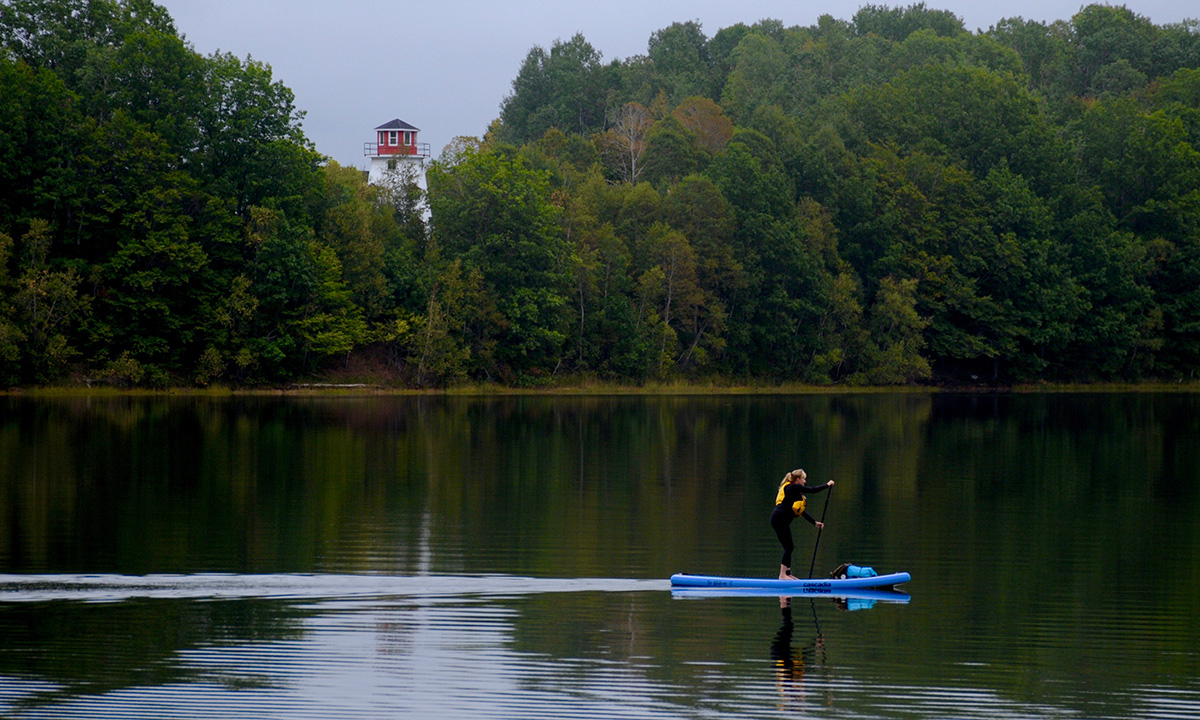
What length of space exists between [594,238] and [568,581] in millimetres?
64388

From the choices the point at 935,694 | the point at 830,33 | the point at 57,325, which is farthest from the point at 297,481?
the point at 830,33

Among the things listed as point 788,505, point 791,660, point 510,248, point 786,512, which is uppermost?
point 510,248

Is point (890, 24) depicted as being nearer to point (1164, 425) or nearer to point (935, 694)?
point (1164, 425)

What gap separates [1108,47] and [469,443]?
321 feet

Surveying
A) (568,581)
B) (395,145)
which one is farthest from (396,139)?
(568,581)

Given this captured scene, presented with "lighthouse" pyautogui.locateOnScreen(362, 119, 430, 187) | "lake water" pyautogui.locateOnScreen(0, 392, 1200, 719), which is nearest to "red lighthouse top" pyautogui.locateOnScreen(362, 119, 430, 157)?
"lighthouse" pyautogui.locateOnScreen(362, 119, 430, 187)

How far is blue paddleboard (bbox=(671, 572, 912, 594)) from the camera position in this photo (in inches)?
756

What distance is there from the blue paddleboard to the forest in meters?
52.4

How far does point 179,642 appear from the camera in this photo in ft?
51.9

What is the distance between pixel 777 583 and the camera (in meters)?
19.2

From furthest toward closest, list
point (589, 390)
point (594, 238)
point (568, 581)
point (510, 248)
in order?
point (594, 238) < point (589, 390) < point (510, 248) < point (568, 581)

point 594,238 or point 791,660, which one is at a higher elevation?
point 594,238

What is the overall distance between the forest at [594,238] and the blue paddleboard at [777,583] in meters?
52.4

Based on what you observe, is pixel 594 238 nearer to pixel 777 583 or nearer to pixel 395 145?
pixel 395 145
